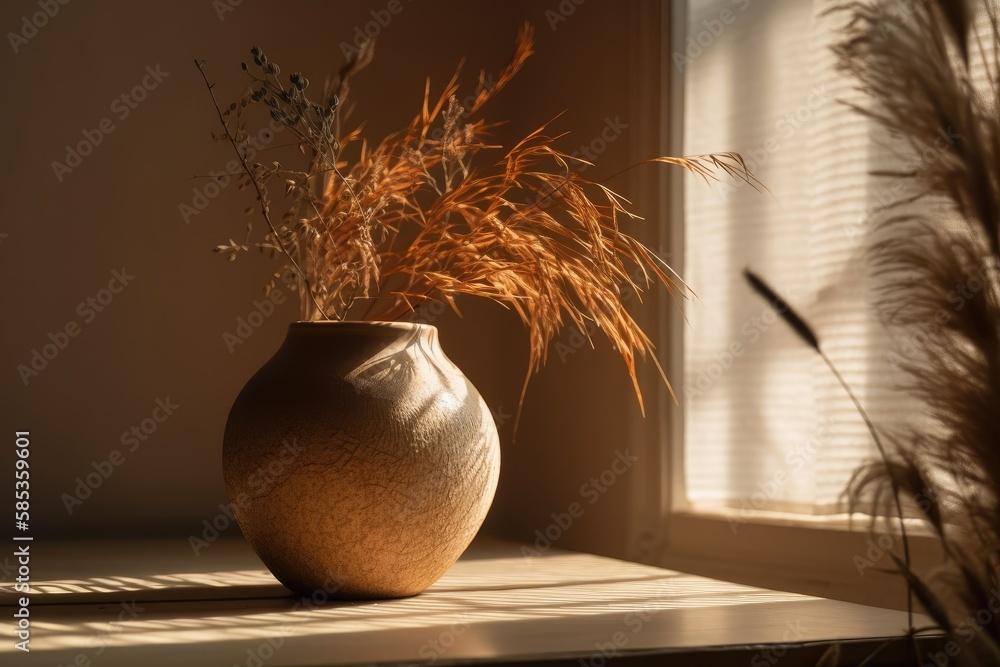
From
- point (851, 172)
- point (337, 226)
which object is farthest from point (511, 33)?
point (337, 226)

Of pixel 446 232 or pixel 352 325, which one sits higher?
pixel 446 232

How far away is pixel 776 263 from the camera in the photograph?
1.51m

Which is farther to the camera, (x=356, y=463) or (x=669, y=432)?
(x=669, y=432)

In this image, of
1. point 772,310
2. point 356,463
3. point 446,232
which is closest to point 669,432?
point 772,310

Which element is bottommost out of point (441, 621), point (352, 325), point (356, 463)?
point (441, 621)

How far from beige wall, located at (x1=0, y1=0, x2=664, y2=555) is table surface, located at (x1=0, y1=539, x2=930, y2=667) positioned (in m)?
0.49

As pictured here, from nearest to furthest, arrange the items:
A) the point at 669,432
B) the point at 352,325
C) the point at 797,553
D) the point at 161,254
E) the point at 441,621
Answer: the point at 441,621, the point at 352,325, the point at 797,553, the point at 669,432, the point at 161,254

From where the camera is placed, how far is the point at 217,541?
181 centimetres

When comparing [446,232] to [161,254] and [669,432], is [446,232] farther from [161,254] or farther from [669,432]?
[161,254]

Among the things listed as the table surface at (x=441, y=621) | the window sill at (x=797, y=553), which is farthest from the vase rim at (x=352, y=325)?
the window sill at (x=797, y=553)

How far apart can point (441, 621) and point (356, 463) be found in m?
0.17

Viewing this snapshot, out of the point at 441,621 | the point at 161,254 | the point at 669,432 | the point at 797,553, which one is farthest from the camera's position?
the point at 161,254

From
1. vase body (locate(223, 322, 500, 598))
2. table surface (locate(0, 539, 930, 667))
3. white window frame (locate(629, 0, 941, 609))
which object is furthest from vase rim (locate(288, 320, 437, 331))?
white window frame (locate(629, 0, 941, 609))

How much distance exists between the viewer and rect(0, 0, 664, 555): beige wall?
1850mm
